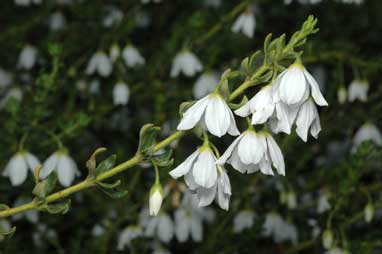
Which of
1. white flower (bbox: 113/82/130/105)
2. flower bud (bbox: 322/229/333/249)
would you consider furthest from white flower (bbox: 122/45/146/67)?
flower bud (bbox: 322/229/333/249)

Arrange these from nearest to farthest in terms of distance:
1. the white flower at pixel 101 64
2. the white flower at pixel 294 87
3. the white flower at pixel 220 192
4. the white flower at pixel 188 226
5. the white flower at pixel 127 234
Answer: the white flower at pixel 294 87 → the white flower at pixel 220 192 → the white flower at pixel 127 234 → the white flower at pixel 188 226 → the white flower at pixel 101 64

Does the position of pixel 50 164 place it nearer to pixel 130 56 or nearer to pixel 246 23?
pixel 130 56

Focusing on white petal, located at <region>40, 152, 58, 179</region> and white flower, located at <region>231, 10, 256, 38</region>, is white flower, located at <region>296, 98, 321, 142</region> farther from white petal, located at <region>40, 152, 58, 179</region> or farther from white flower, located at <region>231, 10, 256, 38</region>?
white flower, located at <region>231, 10, 256, 38</region>

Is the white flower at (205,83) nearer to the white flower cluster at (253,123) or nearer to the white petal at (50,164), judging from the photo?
the white petal at (50,164)

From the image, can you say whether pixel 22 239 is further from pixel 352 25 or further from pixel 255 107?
pixel 352 25

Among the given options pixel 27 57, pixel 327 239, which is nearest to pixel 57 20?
pixel 27 57

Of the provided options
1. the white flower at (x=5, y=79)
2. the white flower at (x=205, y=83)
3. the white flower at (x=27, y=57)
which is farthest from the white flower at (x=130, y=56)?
the white flower at (x=5, y=79)
